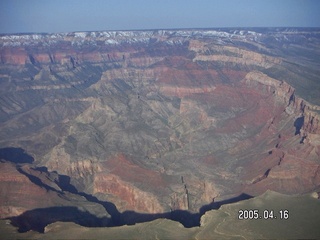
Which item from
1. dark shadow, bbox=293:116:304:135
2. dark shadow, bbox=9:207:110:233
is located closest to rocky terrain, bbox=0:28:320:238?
dark shadow, bbox=9:207:110:233

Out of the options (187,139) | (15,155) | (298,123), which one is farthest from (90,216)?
(298,123)

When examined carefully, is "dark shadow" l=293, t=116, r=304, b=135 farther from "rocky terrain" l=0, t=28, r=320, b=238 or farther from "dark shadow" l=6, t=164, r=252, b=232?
"dark shadow" l=6, t=164, r=252, b=232

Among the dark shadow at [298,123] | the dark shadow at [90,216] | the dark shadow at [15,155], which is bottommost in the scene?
the dark shadow at [15,155]

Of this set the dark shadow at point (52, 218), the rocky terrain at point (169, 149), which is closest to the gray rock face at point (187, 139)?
the rocky terrain at point (169, 149)

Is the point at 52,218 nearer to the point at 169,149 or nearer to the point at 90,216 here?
the point at 90,216

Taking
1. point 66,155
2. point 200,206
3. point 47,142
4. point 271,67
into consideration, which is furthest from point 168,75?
point 200,206

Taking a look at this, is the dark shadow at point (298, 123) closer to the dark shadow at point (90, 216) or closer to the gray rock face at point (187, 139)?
the gray rock face at point (187, 139)
